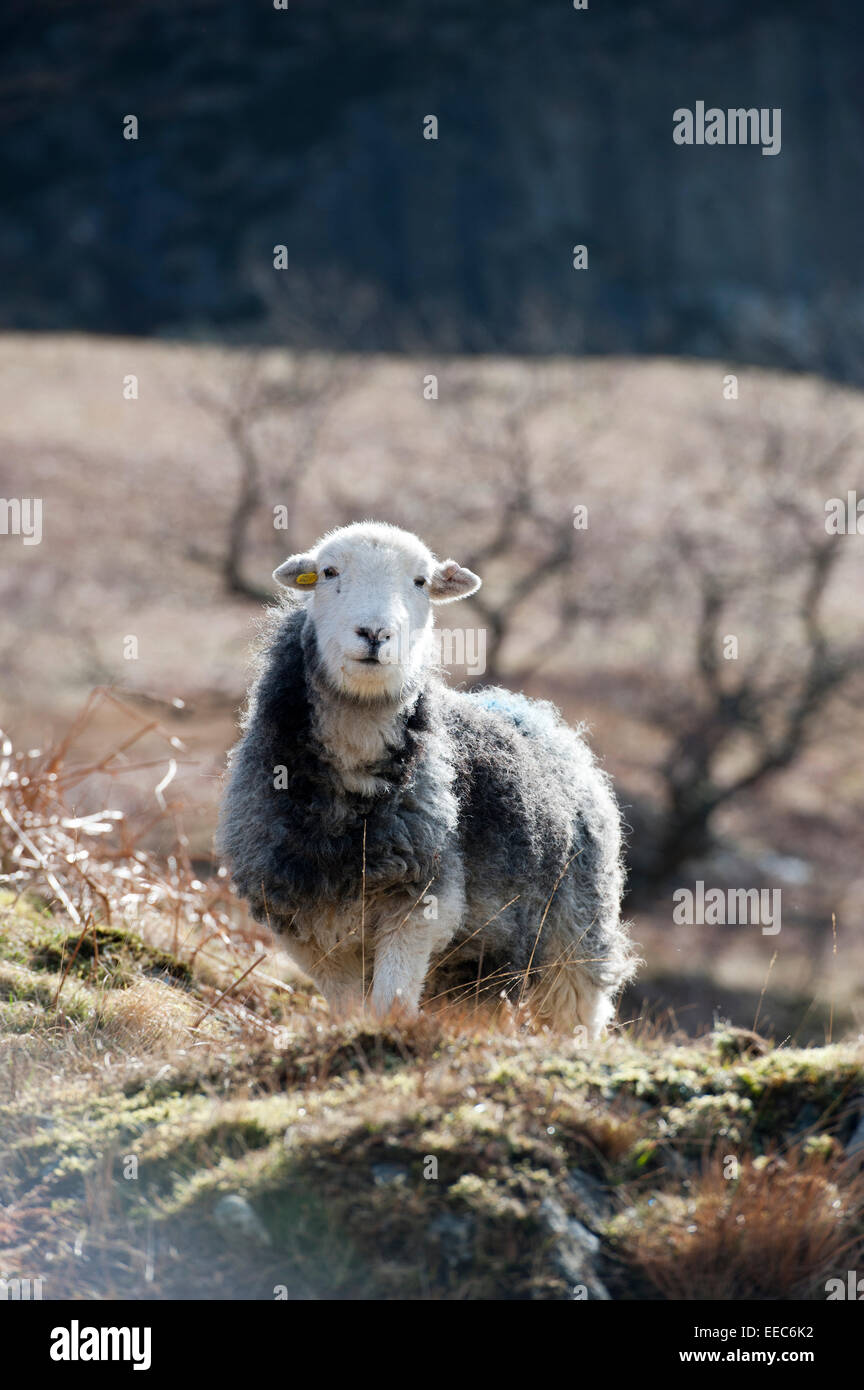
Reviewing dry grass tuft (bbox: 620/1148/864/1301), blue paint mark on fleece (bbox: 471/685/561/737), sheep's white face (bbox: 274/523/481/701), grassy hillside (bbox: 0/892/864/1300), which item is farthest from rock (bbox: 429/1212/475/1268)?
blue paint mark on fleece (bbox: 471/685/561/737)

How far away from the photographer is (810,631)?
21281mm

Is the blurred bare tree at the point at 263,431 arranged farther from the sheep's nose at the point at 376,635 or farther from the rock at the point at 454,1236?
the rock at the point at 454,1236

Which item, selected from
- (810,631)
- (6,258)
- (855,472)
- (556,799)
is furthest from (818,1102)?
(6,258)

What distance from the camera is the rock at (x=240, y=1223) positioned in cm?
400

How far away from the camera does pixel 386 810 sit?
553 cm

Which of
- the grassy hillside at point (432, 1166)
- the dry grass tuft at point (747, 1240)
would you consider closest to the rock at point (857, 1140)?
the grassy hillside at point (432, 1166)

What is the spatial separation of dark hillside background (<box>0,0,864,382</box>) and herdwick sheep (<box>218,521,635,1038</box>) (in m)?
37.2

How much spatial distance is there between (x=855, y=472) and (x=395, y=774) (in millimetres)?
19340

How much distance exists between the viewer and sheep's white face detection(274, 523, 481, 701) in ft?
17.5

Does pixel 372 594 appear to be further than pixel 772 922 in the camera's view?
No

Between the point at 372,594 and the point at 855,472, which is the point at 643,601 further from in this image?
the point at 372,594

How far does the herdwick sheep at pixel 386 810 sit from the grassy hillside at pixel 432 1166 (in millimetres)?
504

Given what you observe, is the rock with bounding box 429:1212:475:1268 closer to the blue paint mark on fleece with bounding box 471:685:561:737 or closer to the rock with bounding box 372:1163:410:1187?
the rock with bounding box 372:1163:410:1187

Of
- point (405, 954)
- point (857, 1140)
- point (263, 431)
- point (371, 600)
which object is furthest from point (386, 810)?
point (263, 431)
